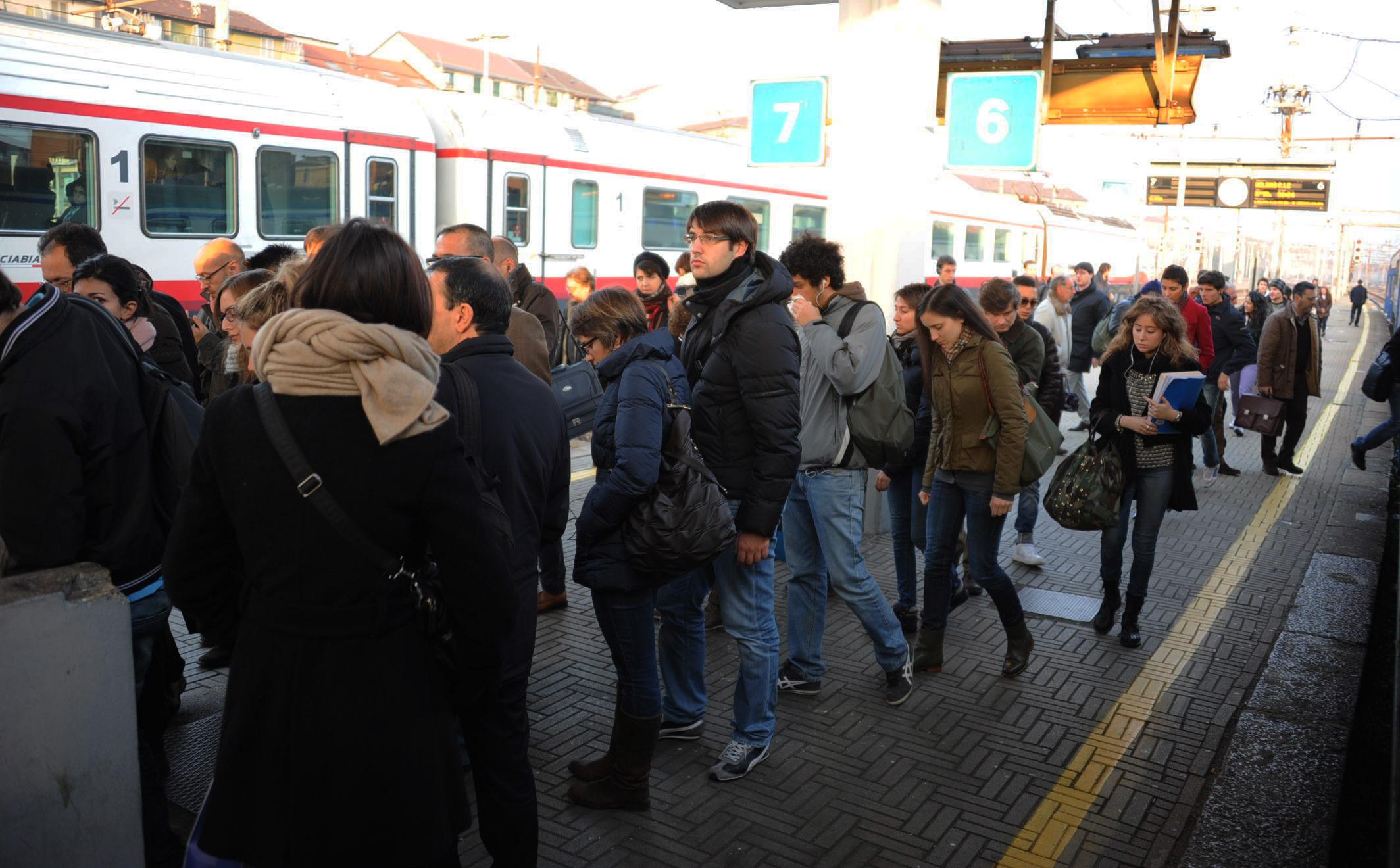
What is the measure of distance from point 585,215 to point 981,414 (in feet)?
35.6

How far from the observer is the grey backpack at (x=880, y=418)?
4672mm

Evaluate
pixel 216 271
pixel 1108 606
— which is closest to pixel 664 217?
pixel 216 271

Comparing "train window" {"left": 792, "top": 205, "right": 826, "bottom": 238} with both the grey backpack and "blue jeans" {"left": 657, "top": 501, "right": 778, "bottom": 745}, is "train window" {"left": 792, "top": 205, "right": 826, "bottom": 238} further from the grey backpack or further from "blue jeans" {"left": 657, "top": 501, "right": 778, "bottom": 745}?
"blue jeans" {"left": 657, "top": 501, "right": 778, "bottom": 745}

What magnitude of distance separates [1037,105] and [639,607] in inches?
239

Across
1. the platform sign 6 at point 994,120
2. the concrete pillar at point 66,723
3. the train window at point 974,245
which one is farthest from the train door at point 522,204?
the train window at point 974,245

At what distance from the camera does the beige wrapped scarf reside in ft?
6.68

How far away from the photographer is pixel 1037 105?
825 centimetres

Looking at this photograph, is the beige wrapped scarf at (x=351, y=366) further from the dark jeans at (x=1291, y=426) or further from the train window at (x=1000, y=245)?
the train window at (x=1000, y=245)

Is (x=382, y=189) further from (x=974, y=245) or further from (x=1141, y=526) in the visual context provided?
(x=974, y=245)

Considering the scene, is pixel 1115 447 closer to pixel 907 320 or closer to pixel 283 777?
pixel 907 320

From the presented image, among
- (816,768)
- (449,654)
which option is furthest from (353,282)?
(816,768)

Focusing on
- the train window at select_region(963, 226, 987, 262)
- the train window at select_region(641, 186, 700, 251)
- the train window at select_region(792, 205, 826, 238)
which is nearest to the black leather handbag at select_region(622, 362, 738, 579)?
the train window at select_region(641, 186, 700, 251)

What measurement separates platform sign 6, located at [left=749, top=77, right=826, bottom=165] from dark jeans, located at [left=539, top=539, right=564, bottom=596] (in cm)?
413

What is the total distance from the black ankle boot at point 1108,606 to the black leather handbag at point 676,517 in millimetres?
3160
